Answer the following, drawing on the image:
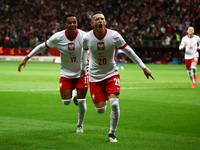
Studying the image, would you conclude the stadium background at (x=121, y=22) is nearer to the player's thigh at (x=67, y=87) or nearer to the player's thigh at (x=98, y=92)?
the player's thigh at (x=67, y=87)

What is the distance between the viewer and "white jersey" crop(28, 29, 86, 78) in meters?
9.03

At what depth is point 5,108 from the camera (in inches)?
475

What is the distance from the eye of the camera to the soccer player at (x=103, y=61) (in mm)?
7805

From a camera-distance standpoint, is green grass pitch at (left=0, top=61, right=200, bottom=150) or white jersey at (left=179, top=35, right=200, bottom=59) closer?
green grass pitch at (left=0, top=61, right=200, bottom=150)

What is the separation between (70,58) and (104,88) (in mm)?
1342

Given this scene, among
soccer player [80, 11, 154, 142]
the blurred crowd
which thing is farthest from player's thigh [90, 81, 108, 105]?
the blurred crowd

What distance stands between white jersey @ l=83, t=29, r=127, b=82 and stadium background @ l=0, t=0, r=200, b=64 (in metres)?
30.2

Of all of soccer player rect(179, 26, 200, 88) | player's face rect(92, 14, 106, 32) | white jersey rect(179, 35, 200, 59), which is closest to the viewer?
player's face rect(92, 14, 106, 32)

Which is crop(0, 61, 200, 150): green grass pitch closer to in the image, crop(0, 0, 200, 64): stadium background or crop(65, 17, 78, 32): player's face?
crop(65, 17, 78, 32): player's face

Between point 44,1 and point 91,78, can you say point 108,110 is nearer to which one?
point 91,78

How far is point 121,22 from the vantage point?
1804 inches

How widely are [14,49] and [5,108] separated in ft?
127

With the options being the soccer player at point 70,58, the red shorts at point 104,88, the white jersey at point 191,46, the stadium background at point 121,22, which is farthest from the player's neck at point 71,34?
the stadium background at point 121,22

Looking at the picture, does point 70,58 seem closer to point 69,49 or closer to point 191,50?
point 69,49
